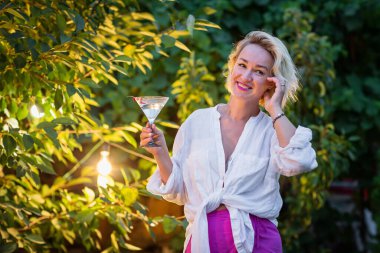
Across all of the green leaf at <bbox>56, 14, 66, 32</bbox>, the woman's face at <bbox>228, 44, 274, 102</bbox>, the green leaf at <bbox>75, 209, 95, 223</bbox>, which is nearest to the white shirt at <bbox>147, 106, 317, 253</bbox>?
the woman's face at <bbox>228, 44, 274, 102</bbox>

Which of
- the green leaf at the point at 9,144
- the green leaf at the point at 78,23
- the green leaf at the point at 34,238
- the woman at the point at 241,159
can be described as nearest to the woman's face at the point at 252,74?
the woman at the point at 241,159

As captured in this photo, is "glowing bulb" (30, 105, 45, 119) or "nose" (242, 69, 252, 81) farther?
"glowing bulb" (30, 105, 45, 119)

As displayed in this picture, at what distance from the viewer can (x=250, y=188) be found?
2414 millimetres

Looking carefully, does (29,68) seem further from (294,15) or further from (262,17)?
(262,17)

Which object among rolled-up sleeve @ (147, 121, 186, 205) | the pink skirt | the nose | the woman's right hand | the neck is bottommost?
the pink skirt

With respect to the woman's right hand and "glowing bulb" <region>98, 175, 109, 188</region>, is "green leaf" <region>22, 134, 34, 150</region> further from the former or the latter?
"glowing bulb" <region>98, 175, 109, 188</region>

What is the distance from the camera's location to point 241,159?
95.1 inches

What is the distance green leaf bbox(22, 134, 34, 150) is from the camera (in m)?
2.53

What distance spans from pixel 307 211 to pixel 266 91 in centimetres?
182

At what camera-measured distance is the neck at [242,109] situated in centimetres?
251

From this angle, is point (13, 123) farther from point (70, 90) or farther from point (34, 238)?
point (34, 238)

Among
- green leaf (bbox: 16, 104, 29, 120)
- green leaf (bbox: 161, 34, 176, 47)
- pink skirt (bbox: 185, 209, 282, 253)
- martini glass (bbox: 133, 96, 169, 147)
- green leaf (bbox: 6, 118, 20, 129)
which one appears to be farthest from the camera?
green leaf (bbox: 16, 104, 29, 120)

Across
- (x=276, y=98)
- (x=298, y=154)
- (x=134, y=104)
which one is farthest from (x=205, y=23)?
(x=134, y=104)

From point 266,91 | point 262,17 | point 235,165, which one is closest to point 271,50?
point 266,91
